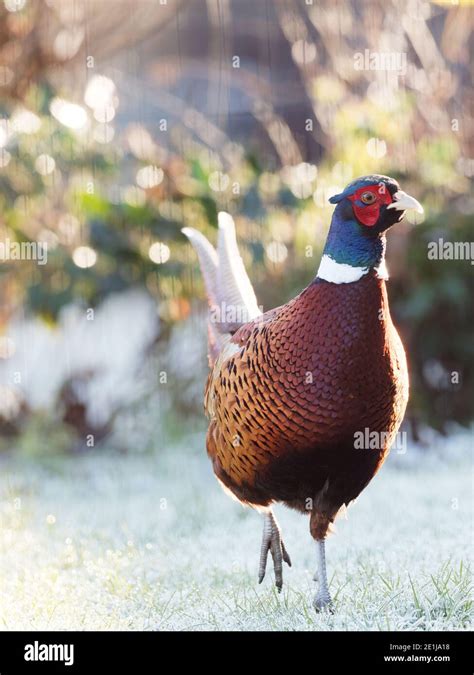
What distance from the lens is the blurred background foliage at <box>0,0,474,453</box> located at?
4102 mm

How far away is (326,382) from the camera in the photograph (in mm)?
1896

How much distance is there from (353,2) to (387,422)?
363cm

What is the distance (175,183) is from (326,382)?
2.47 m

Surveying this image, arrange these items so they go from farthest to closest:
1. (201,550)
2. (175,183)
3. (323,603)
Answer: (175,183), (201,550), (323,603)

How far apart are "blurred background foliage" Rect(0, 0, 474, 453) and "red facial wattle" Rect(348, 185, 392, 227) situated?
7.03ft

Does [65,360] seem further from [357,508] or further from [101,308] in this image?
[357,508]

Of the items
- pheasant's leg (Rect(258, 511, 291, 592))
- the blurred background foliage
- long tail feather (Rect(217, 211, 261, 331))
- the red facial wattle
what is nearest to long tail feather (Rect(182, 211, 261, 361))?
long tail feather (Rect(217, 211, 261, 331))

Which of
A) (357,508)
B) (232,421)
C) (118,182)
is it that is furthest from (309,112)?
(232,421)

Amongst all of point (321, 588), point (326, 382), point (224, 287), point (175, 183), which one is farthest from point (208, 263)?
point (175, 183)

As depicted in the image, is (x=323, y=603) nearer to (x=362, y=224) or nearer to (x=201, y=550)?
(x=201, y=550)

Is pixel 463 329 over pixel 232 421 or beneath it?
over

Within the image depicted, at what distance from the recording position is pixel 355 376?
1891mm

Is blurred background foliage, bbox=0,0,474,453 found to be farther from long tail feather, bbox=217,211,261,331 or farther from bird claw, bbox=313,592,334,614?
bird claw, bbox=313,592,334,614
